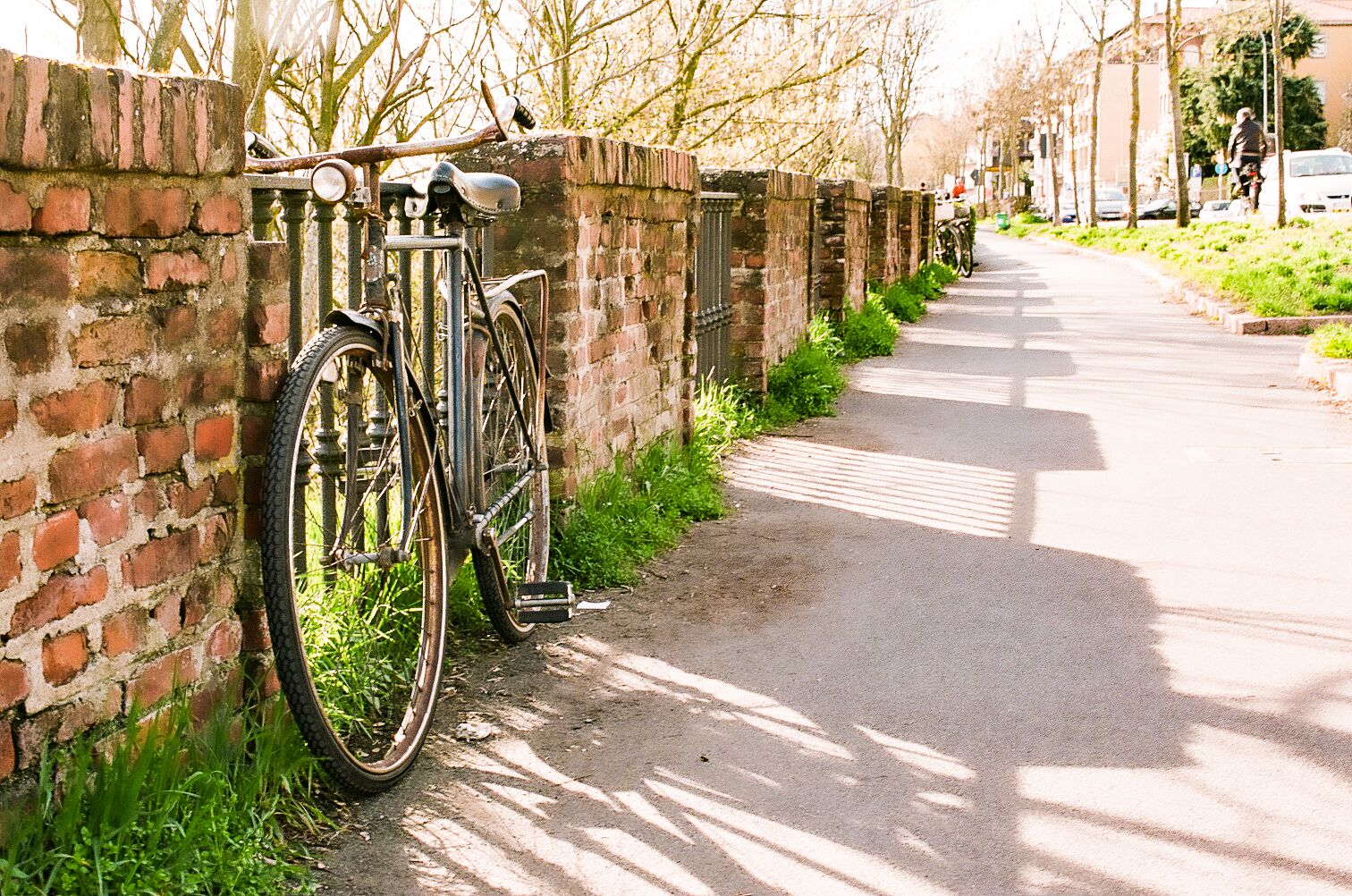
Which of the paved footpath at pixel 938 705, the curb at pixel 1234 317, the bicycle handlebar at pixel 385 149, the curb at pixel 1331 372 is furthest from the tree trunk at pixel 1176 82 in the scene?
the bicycle handlebar at pixel 385 149

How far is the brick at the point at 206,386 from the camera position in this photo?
9.13ft

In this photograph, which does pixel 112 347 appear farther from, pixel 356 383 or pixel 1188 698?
pixel 1188 698

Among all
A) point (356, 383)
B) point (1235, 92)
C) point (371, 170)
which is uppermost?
point (1235, 92)

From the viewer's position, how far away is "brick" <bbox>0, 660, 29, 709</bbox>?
2.29 metres

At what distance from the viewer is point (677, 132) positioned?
9.95m

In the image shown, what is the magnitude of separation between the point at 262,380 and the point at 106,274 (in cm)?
55

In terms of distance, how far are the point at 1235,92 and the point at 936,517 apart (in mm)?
62332

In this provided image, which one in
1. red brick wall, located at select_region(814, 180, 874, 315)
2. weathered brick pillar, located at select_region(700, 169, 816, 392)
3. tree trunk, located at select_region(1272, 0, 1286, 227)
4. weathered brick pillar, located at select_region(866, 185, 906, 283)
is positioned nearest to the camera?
weathered brick pillar, located at select_region(700, 169, 816, 392)

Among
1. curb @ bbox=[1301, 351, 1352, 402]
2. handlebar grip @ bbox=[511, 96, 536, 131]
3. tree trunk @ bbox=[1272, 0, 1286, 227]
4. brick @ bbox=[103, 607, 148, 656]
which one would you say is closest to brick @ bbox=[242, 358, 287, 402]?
brick @ bbox=[103, 607, 148, 656]

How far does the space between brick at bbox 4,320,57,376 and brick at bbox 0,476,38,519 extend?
0.61ft

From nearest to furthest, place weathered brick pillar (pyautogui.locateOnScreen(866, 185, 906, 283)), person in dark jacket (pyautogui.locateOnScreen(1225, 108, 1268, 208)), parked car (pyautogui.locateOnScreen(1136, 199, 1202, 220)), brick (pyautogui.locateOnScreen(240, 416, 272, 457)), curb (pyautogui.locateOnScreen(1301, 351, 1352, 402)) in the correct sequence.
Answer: brick (pyautogui.locateOnScreen(240, 416, 272, 457))
curb (pyautogui.locateOnScreen(1301, 351, 1352, 402))
weathered brick pillar (pyautogui.locateOnScreen(866, 185, 906, 283))
person in dark jacket (pyautogui.locateOnScreen(1225, 108, 1268, 208))
parked car (pyautogui.locateOnScreen(1136, 199, 1202, 220))

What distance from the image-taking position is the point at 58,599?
7.97 feet

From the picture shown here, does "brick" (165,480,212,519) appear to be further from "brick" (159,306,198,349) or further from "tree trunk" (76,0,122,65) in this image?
"tree trunk" (76,0,122,65)

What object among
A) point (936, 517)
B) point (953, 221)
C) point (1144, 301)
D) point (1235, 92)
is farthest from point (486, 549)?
point (1235, 92)
